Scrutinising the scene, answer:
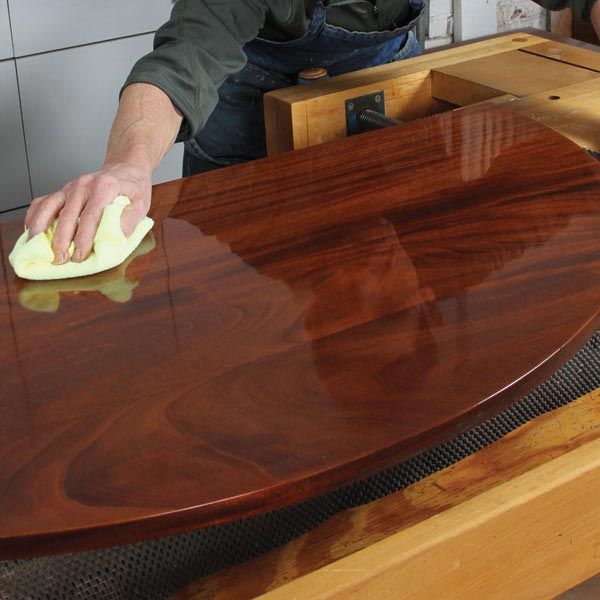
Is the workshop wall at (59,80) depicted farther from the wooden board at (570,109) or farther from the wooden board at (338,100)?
the wooden board at (570,109)

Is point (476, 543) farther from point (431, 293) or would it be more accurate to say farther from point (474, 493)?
point (431, 293)

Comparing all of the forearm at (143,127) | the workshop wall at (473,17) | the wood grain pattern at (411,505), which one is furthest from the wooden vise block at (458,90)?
the workshop wall at (473,17)

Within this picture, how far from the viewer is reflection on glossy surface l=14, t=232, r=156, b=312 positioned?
3.26 feet

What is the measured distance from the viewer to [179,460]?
739mm

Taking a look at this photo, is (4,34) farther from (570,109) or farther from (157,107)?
(570,109)

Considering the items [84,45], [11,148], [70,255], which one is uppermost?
[70,255]

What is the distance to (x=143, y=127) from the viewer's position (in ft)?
4.31

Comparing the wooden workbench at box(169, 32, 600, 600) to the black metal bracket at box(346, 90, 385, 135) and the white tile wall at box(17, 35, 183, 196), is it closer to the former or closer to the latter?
the black metal bracket at box(346, 90, 385, 135)

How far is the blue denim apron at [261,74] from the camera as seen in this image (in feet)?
5.92

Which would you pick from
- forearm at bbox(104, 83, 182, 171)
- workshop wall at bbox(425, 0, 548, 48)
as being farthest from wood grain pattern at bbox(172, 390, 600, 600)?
workshop wall at bbox(425, 0, 548, 48)

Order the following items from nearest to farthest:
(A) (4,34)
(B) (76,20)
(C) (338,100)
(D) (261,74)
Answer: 1. (C) (338,100)
2. (D) (261,74)
3. (A) (4,34)
4. (B) (76,20)

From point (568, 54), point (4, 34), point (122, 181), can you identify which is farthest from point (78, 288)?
point (4, 34)

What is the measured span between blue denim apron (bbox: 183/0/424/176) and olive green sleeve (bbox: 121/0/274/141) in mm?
229

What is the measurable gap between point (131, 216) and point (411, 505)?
44cm
